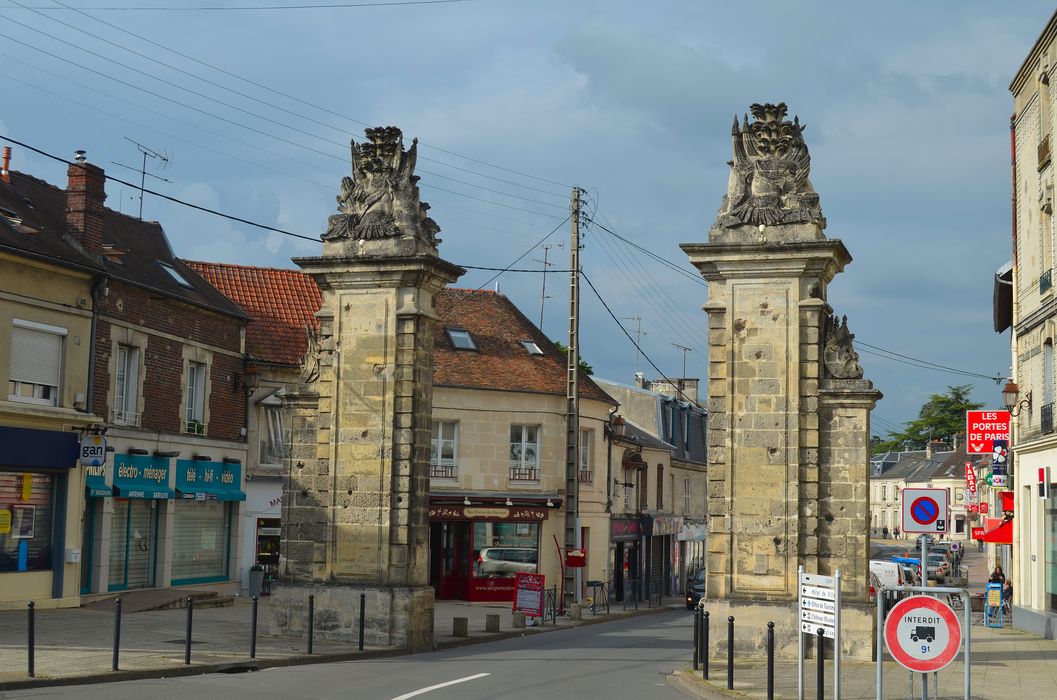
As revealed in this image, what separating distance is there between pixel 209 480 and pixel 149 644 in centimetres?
1257

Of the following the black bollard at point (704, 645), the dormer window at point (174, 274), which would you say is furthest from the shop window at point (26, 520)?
the black bollard at point (704, 645)

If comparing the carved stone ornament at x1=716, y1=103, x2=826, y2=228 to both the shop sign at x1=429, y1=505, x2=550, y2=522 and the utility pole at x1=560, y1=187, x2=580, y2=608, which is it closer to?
the utility pole at x1=560, y1=187, x2=580, y2=608

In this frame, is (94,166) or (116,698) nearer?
(116,698)

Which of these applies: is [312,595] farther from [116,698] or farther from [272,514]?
[272,514]

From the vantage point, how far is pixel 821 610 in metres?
13.2

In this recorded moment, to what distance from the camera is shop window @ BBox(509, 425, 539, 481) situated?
121ft

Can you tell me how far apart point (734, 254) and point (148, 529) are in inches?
651

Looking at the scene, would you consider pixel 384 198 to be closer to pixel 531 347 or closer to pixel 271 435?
pixel 271 435

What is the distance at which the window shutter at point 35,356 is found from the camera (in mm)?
23000

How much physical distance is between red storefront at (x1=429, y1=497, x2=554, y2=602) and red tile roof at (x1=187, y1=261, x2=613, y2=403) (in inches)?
141

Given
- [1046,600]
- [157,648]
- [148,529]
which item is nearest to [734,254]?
[157,648]

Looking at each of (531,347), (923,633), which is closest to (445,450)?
(531,347)

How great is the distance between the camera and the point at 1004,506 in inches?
1195

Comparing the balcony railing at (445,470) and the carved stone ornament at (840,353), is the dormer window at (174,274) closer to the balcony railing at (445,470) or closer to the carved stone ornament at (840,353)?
the balcony railing at (445,470)
